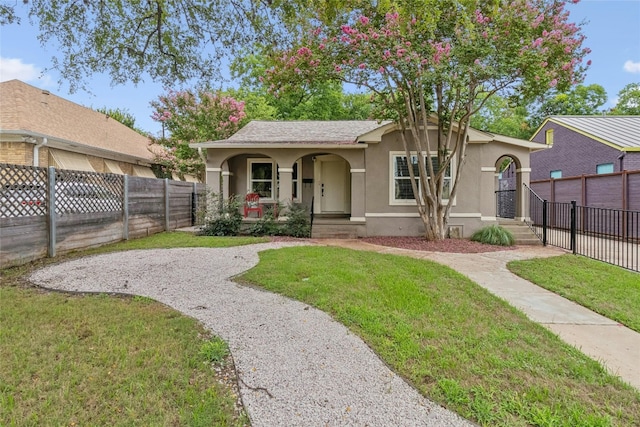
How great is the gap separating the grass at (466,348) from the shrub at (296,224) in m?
4.71

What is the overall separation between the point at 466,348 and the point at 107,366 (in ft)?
10.1

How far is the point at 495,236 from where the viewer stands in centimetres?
967

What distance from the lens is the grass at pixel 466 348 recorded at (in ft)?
7.55

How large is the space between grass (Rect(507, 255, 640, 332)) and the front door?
7.11 metres

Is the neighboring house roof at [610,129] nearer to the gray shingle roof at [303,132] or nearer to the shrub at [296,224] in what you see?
the gray shingle roof at [303,132]

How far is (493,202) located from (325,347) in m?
9.49

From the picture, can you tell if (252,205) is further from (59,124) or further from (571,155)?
(571,155)

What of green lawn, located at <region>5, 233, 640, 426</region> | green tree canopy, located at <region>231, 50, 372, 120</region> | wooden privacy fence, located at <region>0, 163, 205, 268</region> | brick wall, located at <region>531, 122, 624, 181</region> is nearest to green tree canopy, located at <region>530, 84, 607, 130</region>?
brick wall, located at <region>531, 122, 624, 181</region>

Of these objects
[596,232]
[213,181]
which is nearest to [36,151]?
[213,181]

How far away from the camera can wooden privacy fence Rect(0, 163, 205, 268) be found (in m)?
5.86

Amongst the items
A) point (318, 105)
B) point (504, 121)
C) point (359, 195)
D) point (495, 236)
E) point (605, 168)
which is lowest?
point (495, 236)

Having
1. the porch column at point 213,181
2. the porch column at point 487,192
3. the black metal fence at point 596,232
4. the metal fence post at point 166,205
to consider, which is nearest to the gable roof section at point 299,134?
the porch column at point 213,181

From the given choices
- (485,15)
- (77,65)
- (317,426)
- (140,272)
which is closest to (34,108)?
(77,65)

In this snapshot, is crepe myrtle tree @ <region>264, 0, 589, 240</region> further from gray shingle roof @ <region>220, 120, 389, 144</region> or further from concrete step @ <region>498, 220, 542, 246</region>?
concrete step @ <region>498, 220, 542, 246</region>
